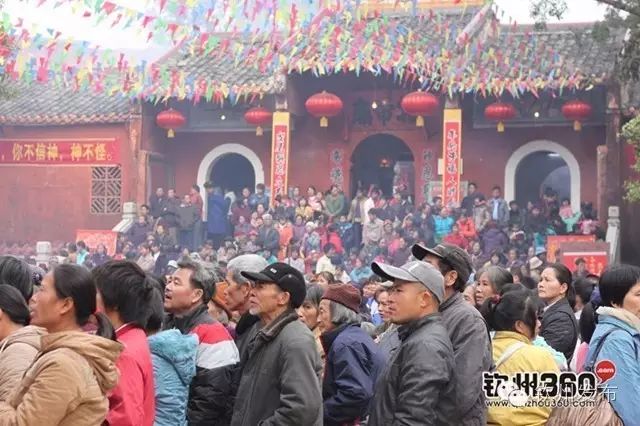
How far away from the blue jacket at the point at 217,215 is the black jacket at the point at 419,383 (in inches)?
623

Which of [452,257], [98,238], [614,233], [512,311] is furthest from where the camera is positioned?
[98,238]

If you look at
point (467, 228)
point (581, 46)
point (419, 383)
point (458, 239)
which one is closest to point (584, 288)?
point (419, 383)

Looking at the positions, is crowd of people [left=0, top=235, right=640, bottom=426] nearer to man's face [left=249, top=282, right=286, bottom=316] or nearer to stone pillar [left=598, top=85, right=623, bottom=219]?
man's face [left=249, top=282, right=286, bottom=316]

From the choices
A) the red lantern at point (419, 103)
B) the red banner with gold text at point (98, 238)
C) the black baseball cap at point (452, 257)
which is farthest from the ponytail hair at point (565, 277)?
the red banner with gold text at point (98, 238)

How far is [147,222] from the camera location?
1966 centimetres

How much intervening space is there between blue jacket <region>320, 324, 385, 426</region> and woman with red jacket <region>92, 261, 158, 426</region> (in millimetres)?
1200

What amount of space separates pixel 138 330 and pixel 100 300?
187mm

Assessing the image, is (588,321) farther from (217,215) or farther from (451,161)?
Answer: (217,215)

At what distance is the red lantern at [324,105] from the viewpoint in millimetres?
18844

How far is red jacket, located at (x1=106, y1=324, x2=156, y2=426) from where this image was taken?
145 inches

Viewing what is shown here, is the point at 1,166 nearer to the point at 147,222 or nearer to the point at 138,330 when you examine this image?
the point at 147,222

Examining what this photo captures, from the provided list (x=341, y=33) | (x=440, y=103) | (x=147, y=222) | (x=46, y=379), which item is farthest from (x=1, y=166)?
(x=46, y=379)

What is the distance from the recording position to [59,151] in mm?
20875

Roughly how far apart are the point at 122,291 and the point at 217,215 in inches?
626
